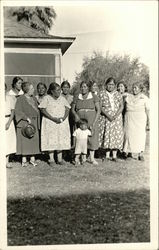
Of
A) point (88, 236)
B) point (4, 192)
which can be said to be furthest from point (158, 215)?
point (4, 192)

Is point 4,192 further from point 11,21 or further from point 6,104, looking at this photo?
point 11,21

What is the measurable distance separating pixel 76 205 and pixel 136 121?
732 millimetres

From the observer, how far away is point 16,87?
385cm

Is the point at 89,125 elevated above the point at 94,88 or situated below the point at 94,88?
below

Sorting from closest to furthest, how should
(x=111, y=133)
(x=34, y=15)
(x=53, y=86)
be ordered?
(x=34, y=15)
(x=53, y=86)
(x=111, y=133)

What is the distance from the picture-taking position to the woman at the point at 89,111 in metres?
3.95

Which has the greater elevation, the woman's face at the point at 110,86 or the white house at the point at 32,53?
the white house at the point at 32,53

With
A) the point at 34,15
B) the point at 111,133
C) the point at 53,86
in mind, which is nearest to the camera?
the point at 34,15

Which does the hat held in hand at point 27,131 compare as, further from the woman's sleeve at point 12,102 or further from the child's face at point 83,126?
the child's face at point 83,126

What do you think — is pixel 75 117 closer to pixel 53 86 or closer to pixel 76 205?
pixel 53 86

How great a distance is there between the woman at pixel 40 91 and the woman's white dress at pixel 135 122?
0.60 metres

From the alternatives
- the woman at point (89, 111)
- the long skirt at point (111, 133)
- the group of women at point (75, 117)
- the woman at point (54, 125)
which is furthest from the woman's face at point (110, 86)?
the woman at point (54, 125)

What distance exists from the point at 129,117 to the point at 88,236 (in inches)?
35.2

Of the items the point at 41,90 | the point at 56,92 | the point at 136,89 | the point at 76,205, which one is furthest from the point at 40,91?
the point at 76,205
